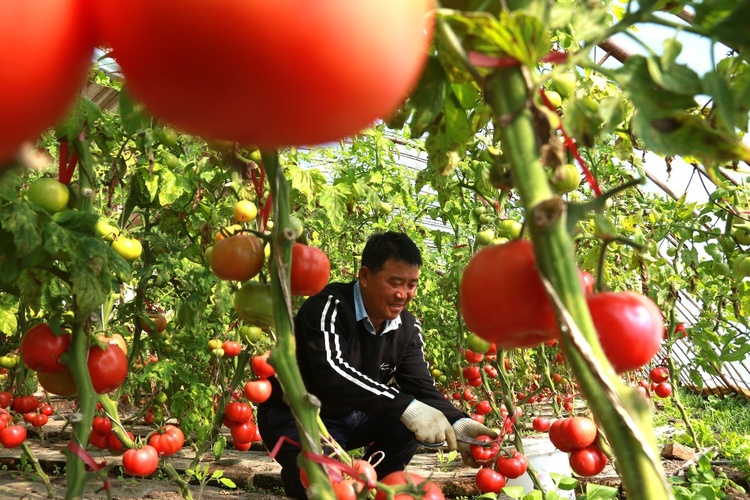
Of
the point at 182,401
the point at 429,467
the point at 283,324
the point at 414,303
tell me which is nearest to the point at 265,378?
the point at 182,401

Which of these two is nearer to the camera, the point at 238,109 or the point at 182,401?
the point at 238,109

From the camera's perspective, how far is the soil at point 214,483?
385 centimetres

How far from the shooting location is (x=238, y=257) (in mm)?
1071

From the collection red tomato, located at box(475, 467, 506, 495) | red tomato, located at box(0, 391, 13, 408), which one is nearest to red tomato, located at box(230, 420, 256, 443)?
red tomato, located at box(0, 391, 13, 408)

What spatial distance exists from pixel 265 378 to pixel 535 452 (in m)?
1.45

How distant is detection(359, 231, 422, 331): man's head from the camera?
2.69m

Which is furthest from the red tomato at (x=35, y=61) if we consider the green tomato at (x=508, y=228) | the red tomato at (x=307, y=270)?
the green tomato at (x=508, y=228)

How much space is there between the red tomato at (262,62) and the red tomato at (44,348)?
134 centimetres

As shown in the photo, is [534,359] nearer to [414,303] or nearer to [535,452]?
[414,303]

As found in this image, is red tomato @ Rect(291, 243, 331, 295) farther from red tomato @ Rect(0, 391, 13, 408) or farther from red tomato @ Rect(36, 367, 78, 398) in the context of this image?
red tomato @ Rect(0, 391, 13, 408)

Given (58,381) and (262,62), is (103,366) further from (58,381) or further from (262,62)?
(262,62)

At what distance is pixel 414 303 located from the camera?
5559 millimetres

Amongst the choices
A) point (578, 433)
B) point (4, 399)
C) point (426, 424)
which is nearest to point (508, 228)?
point (426, 424)

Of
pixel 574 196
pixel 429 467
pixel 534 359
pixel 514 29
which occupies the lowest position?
pixel 429 467
